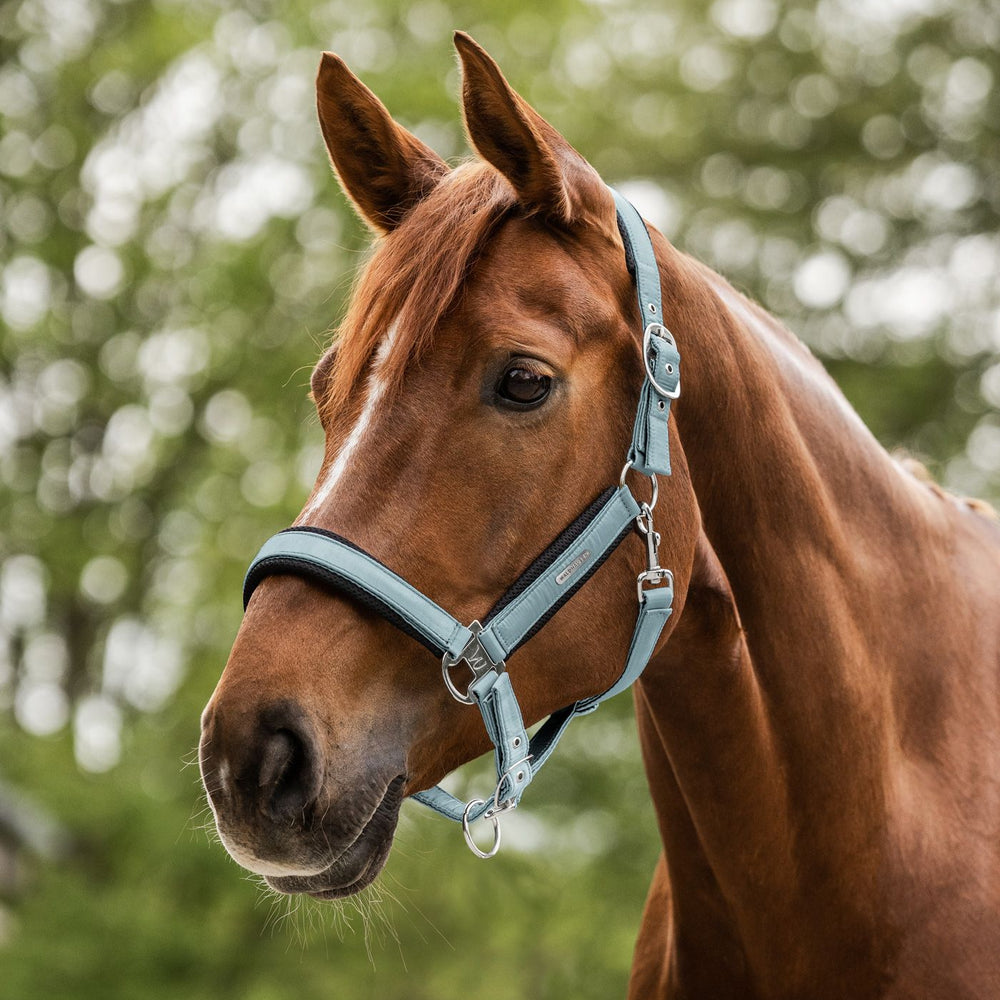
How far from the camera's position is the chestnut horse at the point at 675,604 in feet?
6.70

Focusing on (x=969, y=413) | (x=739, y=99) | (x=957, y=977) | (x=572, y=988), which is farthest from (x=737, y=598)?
(x=739, y=99)

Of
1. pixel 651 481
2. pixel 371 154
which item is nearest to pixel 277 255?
A: pixel 371 154

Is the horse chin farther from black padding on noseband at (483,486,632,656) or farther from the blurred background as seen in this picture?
the blurred background

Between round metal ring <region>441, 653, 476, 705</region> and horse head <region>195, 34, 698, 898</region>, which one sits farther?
round metal ring <region>441, 653, 476, 705</region>

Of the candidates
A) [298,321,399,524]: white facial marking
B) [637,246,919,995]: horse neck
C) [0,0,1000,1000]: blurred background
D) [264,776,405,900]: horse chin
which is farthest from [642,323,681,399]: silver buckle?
[0,0,1000,1000]: blurred background

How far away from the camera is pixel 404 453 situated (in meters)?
2.14

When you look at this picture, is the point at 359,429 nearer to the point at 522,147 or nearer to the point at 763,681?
the point at 522,147

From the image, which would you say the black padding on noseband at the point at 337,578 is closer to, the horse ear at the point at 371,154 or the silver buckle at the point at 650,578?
the silver buckle at the point at 650,578

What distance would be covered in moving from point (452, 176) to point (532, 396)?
0.61 m

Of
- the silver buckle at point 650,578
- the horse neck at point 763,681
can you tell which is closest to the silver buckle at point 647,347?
the horse neck at point 763,681

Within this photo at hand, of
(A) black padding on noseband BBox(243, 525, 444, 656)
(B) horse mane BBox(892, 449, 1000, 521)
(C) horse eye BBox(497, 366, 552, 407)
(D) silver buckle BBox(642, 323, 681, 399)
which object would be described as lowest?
(B) horse mane BBox(892, 449, 1000, 521)

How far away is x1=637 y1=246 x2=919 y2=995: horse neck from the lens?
8.25 ft

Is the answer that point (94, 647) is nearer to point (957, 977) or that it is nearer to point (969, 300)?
point (969, 300)

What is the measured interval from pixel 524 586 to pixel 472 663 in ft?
0.57
